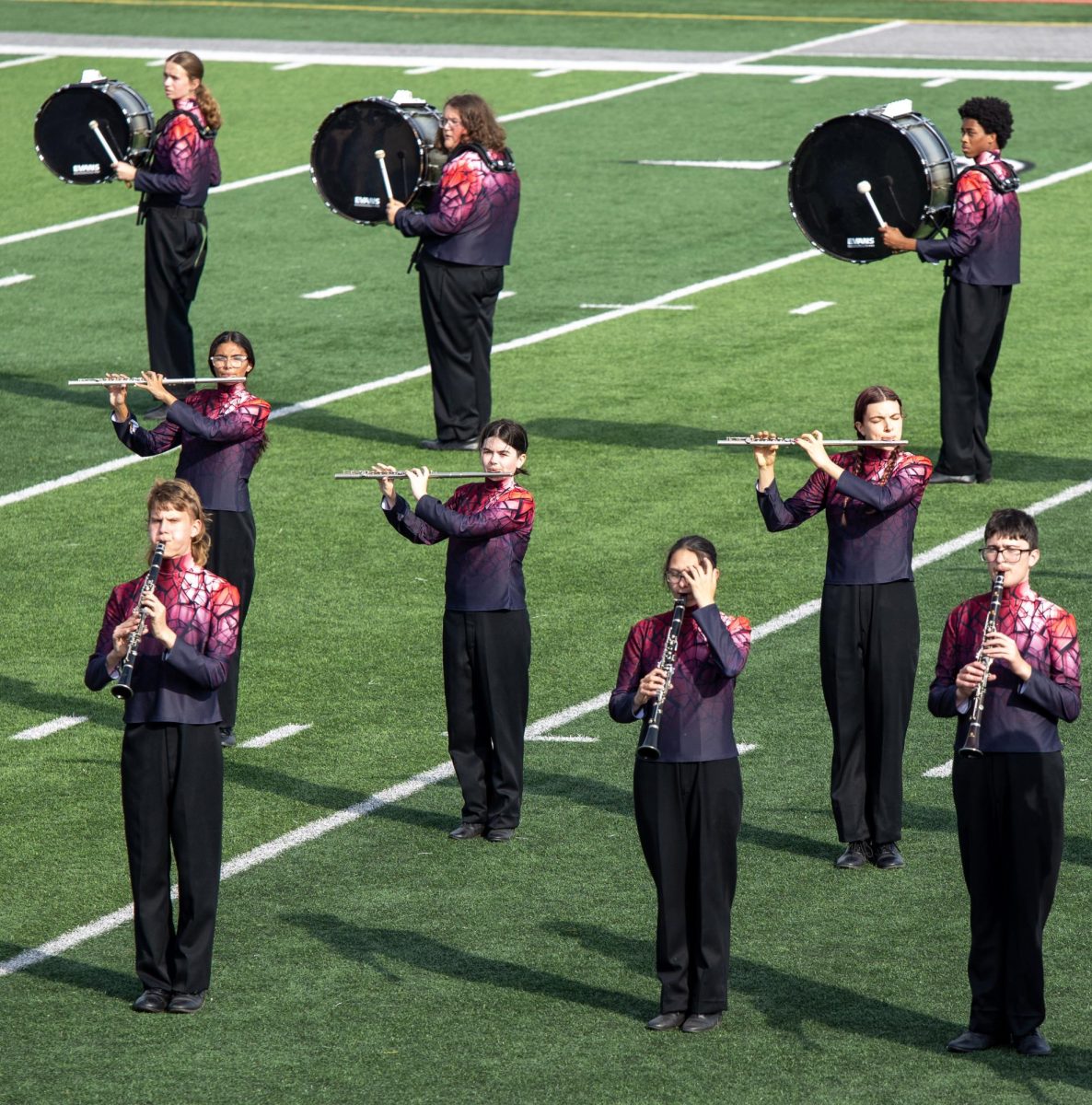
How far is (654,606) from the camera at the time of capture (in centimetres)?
1431

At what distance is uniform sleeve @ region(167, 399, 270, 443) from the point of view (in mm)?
11719

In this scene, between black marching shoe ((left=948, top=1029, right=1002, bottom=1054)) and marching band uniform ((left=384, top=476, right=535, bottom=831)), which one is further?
marching band uniform ((left=384, top=476, right=535, bottom=831))

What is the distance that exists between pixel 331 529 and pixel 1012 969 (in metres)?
7.99

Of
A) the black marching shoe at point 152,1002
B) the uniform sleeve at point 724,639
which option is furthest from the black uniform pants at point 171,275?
the uniform sleeve at point 724,639

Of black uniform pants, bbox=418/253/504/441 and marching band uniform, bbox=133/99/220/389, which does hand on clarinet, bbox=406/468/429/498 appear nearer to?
black uniform pants, bbox=418/253/504/441

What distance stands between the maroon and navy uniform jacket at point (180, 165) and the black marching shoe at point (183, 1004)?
9633 millimetres

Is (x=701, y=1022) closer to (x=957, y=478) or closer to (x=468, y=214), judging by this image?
(x=957, y=478)

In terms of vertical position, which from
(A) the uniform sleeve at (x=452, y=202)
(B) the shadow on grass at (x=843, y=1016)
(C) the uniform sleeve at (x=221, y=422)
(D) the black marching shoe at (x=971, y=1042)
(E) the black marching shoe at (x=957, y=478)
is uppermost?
(A) the uniform sleeve at (x=452, y=202)

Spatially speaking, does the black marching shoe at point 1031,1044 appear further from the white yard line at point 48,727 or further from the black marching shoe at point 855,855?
the white yard line at point 48,727

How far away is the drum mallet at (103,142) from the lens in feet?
61.1

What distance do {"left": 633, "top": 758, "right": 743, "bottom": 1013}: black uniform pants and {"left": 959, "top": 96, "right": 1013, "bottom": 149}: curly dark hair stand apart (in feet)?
26.3

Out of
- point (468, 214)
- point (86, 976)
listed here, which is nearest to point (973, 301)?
point (468, 214)

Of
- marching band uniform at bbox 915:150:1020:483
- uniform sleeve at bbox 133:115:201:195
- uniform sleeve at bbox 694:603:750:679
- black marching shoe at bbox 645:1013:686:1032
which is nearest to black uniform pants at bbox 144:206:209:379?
uniform sleeve at bbox 133:115:201:195

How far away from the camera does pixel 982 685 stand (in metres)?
8.30
